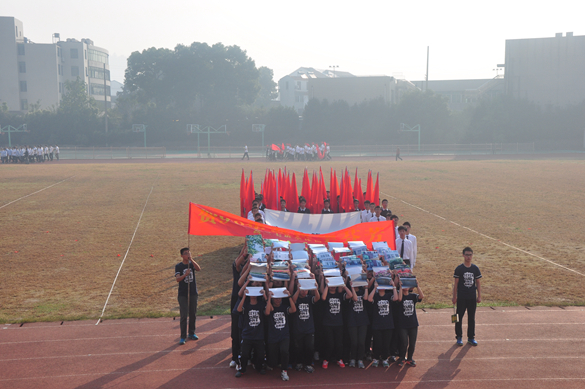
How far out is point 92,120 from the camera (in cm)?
8719

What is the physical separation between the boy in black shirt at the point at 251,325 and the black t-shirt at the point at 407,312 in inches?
90.8

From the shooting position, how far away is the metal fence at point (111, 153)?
6919 cm

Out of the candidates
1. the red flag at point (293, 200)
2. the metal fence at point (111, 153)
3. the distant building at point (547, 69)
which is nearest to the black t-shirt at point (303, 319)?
the red flag at point (293, 200)

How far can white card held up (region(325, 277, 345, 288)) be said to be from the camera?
834cm

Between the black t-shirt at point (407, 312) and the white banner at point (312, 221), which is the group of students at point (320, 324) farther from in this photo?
the white banner at point (312, 221)

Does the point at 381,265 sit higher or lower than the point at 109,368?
higher

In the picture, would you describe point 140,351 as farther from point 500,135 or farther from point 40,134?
point 40,134

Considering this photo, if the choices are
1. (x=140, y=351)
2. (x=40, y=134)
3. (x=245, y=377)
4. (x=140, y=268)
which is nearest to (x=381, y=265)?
(x=245, y=377)

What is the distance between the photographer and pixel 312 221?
52.3 ft

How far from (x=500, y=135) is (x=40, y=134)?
73594 millimetres

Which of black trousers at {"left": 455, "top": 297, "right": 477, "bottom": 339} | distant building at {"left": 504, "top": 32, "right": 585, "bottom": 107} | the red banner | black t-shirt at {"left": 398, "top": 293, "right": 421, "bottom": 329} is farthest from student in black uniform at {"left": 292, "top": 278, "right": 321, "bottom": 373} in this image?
distant building at {"left": 504, "top": 32, "right": 585, "bottom": 107}

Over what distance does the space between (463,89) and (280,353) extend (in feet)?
340

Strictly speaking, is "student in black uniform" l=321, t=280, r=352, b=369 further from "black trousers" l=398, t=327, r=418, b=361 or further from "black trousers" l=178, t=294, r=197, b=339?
"black trousers" l=178, t=294, r=197, b=339

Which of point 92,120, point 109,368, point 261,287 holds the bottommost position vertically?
point 109,368
